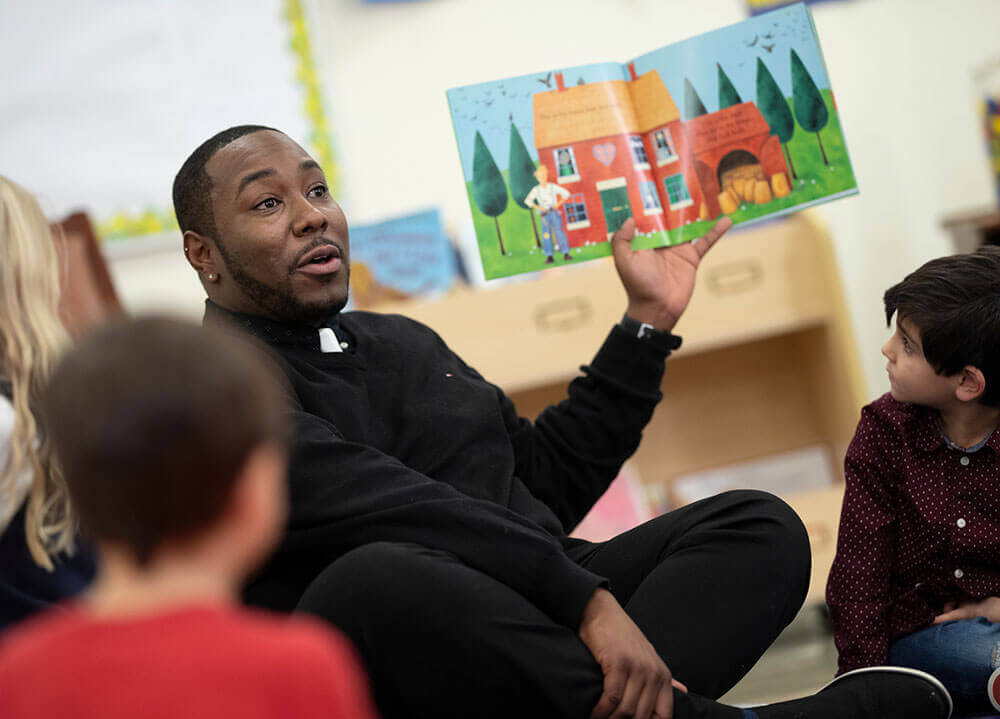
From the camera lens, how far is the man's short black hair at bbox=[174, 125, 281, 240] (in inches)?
41.9

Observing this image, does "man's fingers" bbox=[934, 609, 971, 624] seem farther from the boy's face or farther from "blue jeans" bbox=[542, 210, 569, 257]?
"blue jeans" bbox=[542, 210, 569, 257]

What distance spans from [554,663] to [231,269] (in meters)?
0.53

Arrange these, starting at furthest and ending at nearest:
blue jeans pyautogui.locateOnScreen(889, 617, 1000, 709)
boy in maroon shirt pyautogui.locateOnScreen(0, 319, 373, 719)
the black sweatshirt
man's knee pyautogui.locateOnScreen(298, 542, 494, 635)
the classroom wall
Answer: the classroom wall < blue jeans pyautogui.locateOnScreen(889, 617, 1000, 709) < the black sweatshirt < man's knee pyautogui.locateOnScreen(298, 542, 494, 635) < boy in maroon shirt pyautogui.locateOnScreen(0, 319, 373, 719)

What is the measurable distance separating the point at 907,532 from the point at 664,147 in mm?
528

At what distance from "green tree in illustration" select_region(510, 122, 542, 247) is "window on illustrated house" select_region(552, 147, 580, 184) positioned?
0.10 feet

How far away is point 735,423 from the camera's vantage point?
2.30 meters

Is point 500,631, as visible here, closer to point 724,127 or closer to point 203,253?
point 203,253

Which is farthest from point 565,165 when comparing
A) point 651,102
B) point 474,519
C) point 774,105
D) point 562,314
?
point 562,314

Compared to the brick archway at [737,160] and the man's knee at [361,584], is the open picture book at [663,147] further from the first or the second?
the man's knee at [361,584]

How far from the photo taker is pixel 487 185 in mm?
1199

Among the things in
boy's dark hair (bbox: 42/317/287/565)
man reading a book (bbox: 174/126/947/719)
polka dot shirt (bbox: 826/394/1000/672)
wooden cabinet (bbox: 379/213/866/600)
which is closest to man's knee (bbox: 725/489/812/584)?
man reading a book (bbox: 174/126/947/719)

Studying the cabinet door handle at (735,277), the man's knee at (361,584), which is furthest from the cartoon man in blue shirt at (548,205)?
the cabinet door handle at (735,277)

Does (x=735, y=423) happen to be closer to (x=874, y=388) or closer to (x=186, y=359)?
(x=874, y=388)

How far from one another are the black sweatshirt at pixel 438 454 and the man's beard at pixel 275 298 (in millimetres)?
18
